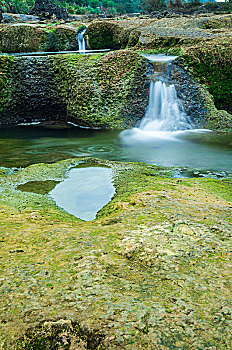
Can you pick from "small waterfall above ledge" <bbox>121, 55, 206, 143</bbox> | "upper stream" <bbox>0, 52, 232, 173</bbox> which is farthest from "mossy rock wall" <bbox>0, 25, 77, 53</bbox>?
"small waterfall above ledge" <bbox>121, 55, 206, 143</bbox>

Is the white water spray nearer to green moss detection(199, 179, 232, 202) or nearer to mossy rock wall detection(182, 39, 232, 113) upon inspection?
mossy rock wall detection(182, 39, 232, 113)

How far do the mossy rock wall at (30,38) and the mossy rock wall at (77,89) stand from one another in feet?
14.2

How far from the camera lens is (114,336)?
189 centimetres

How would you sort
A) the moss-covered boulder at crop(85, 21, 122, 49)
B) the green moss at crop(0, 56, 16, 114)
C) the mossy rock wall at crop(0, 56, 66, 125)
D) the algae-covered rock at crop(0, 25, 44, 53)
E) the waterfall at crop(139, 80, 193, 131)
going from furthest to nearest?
the moss-covered boulder at crop(85, 21, 122, 49)
the algae-covered rock at crop(0, 25, 44, 53)
the mossy rock wall at crop(0, 56, 66, 125)
the green moss at crop(0, 56, 16, 114)
the waterfall at crop(139, 80, 193, 131)

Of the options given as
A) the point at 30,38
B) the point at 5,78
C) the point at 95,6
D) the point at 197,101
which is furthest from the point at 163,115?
the point at 95,6

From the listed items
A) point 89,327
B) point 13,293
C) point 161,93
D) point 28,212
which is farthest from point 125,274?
point 161,93

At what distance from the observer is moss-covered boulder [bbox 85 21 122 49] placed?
779 inches

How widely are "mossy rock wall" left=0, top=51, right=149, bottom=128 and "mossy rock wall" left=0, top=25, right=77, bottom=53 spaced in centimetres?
432

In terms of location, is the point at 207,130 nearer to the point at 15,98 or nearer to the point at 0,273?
the point at 15,98

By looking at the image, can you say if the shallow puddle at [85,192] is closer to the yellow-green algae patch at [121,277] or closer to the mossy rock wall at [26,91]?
the yellow-green algae patch at [121,277]

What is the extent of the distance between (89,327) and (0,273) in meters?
1.02

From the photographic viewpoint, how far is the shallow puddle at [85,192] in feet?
16.4

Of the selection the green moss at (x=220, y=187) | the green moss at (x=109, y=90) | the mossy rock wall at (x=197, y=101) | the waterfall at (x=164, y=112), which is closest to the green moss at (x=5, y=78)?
the green moss at (x=109, y=90)

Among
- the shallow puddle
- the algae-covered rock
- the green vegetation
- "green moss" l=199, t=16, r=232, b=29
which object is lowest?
the shallow puddle
